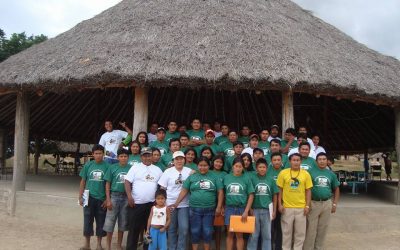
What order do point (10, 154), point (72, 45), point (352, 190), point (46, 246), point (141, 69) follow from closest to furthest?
point (46, 246) → point (141, 69) → point (72, 45) → point (352, 190) → point (10, 154)

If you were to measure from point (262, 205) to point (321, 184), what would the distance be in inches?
37.9

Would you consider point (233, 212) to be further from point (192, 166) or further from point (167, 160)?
point (167, 160)

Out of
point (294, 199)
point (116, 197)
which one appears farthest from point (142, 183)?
point (294, 199)

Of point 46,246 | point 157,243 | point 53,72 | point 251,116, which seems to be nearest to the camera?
point 157,243

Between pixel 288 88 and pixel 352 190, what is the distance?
506 centimetres

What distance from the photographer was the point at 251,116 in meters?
12.9

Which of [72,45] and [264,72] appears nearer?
[264,72]

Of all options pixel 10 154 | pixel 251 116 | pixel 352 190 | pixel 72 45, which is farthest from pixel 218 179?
pixel 10 154

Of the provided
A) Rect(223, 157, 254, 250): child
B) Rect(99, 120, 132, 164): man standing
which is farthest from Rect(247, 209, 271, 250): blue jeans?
Rect(99, 120, 132, 164): man standing

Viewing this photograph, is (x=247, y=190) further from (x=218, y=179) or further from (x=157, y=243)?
(x=157, y=243)

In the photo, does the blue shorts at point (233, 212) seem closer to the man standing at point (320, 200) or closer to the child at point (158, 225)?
the child at point (158, 225)

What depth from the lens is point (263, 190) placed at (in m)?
5.64

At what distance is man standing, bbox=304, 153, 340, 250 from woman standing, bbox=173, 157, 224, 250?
4.44 feet

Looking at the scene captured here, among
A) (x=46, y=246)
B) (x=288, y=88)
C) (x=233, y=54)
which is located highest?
(x=233, y=54)
